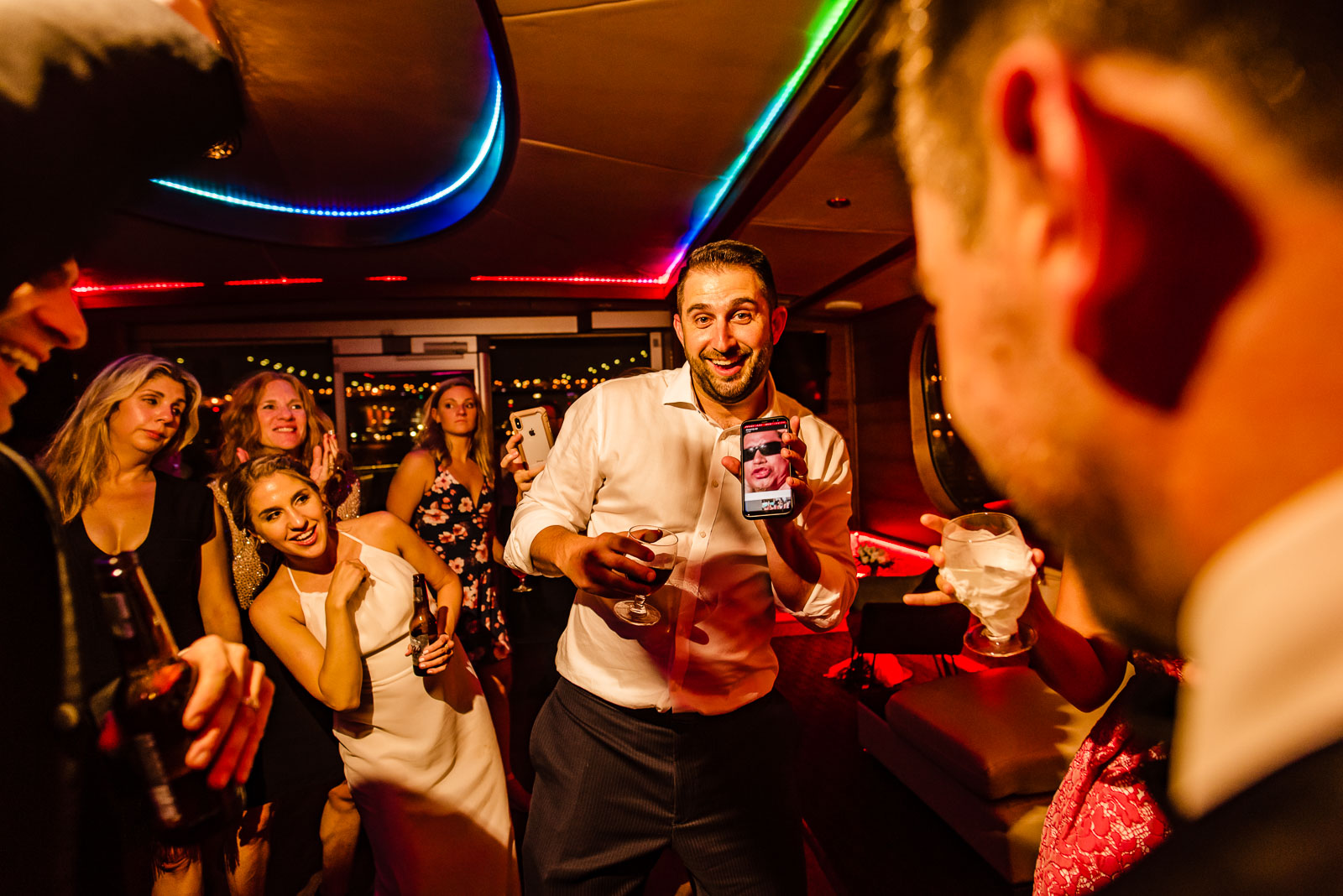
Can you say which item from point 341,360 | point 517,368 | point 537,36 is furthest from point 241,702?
point 517,368

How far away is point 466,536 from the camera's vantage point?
2.88 meters

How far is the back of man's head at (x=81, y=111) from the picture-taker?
1.39 feet

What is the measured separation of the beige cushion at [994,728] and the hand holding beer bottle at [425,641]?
2.16 meters

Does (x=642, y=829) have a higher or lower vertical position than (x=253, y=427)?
lower

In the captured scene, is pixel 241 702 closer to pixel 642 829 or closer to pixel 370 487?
pixel 642 829

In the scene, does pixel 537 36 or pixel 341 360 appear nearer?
pixel 537 36

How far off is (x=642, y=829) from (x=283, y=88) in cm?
326

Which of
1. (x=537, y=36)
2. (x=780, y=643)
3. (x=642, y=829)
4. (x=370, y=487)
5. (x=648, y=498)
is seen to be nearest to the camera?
(x=642, y=829)

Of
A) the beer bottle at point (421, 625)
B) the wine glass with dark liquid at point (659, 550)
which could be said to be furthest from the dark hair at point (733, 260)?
the beer bottle at point (421, 625)

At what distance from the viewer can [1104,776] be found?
108 cm

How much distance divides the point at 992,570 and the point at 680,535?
2.44ft

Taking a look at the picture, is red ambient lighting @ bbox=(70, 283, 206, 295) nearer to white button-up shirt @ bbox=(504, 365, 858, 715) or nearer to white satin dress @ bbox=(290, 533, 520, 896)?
white satin dress @ bbox=(290, 533, 520, 896)

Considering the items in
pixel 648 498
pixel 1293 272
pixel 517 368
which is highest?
pixel 517 368

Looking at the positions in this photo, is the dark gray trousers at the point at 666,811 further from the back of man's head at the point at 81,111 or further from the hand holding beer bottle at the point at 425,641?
the back of man's head at the point at 81,111
